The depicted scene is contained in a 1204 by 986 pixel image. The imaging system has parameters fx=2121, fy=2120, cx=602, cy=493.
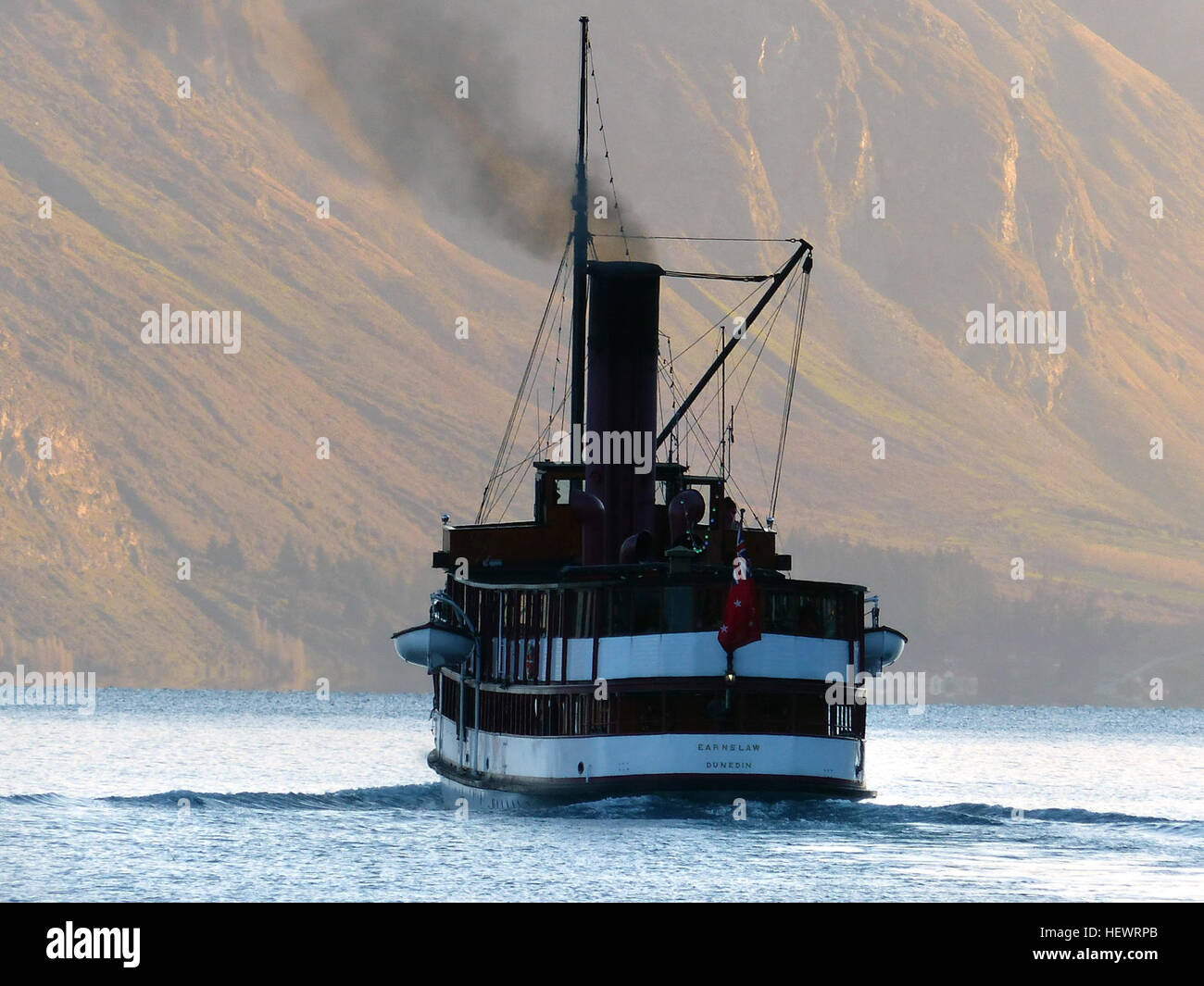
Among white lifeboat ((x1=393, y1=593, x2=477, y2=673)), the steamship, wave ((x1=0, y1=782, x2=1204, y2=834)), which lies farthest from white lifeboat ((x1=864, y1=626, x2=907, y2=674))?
white lifeboat ((x1=393, y1=593, x2=477, y2=673))

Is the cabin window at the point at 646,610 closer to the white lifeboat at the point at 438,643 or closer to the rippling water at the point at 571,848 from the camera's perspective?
the rippling water at the point at 571,848

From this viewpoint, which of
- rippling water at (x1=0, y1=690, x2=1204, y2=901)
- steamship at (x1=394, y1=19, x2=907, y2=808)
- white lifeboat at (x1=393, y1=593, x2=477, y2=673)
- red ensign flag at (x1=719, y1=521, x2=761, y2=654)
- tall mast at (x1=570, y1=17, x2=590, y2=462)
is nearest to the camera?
rippling water at (x1=0, y1=690, x2=1204, y2=901)

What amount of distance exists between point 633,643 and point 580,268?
19.2m

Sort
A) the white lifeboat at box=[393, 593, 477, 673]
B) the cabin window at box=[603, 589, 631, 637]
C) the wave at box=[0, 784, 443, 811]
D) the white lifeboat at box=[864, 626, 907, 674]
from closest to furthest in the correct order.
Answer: the cabin window at box=[603, 589, 631, 637] < the white lifeboat at box=[393, 593, 477, 673] < the white lifeboat at box=[864, 626, 907, 674] < the wave at box=[0, 784, 443, 811]

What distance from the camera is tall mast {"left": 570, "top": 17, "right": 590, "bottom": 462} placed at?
7031cm

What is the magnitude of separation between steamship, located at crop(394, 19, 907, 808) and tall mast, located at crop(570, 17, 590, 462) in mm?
6650

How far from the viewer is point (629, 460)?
62062mm

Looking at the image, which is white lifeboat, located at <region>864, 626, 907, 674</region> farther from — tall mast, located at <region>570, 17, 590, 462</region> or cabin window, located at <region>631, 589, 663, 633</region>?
tall mast, located at <region>570, 17, 590, 462</region>

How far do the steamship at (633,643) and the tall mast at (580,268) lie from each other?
21.8 feet

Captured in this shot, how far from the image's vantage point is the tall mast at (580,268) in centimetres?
7031
